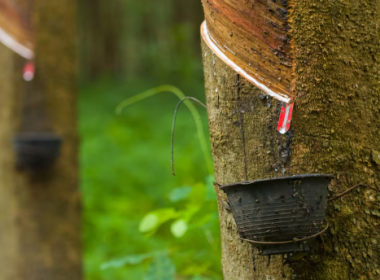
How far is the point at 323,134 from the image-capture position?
1.29m

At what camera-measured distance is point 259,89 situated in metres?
1.29

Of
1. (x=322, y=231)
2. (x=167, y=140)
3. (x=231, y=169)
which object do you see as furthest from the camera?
(x=167, y=140)

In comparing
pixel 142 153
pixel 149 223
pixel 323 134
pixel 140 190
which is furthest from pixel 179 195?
pixel 142 153

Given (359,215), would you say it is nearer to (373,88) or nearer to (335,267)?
(335,267)

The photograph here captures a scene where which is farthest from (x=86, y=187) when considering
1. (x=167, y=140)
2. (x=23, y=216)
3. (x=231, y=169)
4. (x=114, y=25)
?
(x=114, y=25)

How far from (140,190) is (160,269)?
595 cm

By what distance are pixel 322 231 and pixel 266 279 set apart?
192 mm

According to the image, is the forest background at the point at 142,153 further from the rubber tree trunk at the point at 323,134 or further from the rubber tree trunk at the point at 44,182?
the rubber tree trunk at the point at 44,182

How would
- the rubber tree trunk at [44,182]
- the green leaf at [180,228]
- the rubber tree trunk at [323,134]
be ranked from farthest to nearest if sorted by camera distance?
the rubber tree trunk at [44,182]
the green leaf at [180,228]
the rubber tree trunk at [323,134]

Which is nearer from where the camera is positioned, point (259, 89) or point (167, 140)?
point (259, 89)

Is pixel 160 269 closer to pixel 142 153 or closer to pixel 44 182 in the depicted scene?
pixel 44 182

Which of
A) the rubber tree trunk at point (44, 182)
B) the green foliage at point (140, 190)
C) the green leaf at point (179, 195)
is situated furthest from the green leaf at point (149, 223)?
the rubber tree trunk at point (44, 182)

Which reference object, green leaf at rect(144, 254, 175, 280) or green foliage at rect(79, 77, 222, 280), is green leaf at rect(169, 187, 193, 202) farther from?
green leaf at rect(144, 254, 175, 280)

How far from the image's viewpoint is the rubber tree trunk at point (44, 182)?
402cm
